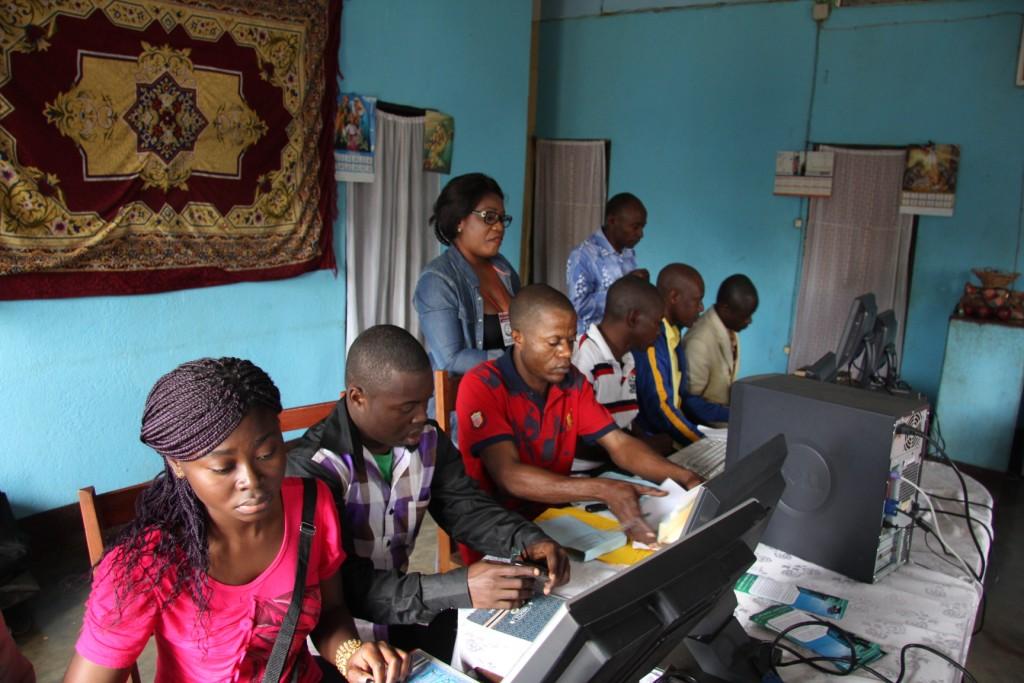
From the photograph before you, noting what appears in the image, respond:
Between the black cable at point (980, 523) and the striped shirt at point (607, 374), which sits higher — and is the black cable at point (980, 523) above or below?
below

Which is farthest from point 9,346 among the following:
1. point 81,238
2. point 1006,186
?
point 1006,186

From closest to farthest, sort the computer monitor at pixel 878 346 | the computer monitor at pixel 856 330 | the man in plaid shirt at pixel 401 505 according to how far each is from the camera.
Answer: the man in plaid shirt at pixel 401 505, the computer monitor at pixel 856 330, the computer monitor at pixel 878 346

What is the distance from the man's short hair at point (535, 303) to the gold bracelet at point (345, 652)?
1009 mm

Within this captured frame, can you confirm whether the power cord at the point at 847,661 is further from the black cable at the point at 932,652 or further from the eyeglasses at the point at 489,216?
the eyeglasses at the point at 489,216

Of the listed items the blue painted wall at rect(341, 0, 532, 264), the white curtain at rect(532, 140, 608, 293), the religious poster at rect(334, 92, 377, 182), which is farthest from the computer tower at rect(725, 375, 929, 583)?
the white curtain at rect(532, 140, 608, 293)

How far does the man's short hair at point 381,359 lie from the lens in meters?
1.54

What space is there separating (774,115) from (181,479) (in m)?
5.40

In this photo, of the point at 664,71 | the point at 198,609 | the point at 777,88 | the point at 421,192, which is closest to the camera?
the point at 198,609

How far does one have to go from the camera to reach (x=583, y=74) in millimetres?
6535

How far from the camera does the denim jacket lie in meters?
2.53

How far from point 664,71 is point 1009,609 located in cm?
451

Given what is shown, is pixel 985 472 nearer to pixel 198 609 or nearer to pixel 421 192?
pixel 421 192

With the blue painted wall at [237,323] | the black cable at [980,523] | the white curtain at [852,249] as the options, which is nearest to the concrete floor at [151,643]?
the blue painted wall at [237,323]

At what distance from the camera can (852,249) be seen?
17.6ft
